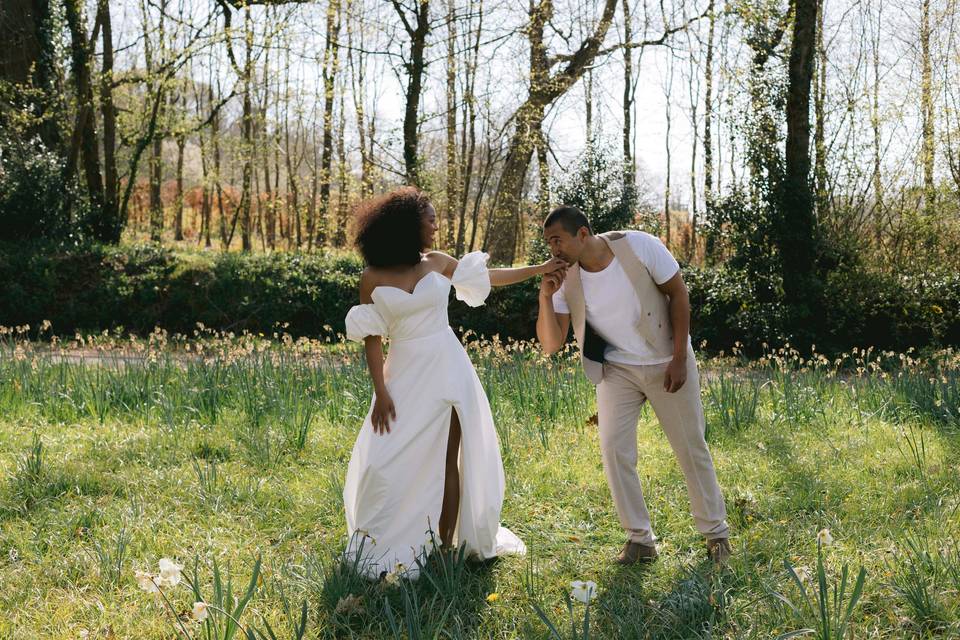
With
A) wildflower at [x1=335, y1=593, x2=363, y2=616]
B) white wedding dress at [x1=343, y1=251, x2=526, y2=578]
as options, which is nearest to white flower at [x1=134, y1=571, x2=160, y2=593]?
wildflower at [x1=335, y1=593, x2=363, y2=616]

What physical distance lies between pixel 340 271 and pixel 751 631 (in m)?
11.3

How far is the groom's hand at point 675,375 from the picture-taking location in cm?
373

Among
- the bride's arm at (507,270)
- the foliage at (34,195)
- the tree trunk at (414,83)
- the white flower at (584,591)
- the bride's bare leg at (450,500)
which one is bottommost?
the bride's bare leg at (450,500)

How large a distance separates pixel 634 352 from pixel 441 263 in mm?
1065

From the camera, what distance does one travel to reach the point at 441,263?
4.09 meters

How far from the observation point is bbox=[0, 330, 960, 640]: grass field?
10.4 ft

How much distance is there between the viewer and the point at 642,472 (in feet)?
17.6

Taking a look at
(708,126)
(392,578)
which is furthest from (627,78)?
(392,578)

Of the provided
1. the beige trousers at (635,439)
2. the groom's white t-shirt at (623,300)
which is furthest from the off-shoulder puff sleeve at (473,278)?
the beige trousers at (635,439)

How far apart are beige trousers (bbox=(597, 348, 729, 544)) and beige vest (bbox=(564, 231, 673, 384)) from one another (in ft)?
0.29

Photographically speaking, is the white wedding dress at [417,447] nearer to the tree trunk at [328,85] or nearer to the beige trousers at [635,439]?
the beige trousers at [635,439]

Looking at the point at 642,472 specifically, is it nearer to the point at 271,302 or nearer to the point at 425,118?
the point at 271,302

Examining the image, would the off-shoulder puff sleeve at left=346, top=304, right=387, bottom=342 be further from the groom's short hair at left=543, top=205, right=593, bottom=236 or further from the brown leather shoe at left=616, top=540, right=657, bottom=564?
the brown leather shoe at left=616, top=540, right=657, bottom=564

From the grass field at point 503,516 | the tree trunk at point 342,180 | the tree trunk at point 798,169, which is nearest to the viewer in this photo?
the grass field at point 503,516
